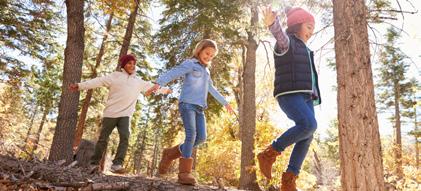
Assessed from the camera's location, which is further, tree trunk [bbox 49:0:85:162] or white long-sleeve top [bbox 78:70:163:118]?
tree trunk [bbox 49:0:85:162]

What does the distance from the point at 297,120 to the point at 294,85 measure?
374 millimetres

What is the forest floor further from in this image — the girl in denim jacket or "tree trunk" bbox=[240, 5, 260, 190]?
"tree trunk" bbox=[240, 5, 260, 190]

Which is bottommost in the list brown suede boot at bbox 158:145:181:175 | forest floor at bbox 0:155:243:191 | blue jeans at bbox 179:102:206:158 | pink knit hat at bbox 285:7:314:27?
forest floor at bbox 0:155:243:191

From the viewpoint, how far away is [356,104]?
10.6 feet

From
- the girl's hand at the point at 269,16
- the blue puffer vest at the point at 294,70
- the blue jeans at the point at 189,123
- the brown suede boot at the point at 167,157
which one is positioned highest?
the girl's hand at the point at 269,16

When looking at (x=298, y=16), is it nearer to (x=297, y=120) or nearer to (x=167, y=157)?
(x=297, y=120)

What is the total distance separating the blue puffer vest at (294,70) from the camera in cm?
375

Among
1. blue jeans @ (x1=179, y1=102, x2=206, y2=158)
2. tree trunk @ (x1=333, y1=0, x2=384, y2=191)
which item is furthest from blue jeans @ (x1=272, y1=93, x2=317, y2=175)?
blue jeans @ (x1=179, y1=102, x2=206, y2=158)

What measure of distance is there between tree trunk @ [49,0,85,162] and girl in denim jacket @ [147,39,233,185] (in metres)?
2.28

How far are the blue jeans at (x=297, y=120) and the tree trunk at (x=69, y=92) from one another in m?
4.02

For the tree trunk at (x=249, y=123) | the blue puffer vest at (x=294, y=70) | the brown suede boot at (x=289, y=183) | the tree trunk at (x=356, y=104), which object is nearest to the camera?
the tree trunk at (x=356, y=104)

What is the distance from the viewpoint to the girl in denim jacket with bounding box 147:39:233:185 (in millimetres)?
4520

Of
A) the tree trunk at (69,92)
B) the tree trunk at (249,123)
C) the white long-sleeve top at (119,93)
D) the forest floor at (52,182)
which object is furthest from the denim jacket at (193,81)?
the tree trunk at (249,123)

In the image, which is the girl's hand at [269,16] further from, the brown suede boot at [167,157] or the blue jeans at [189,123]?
the brown suede boot at [167,157]
